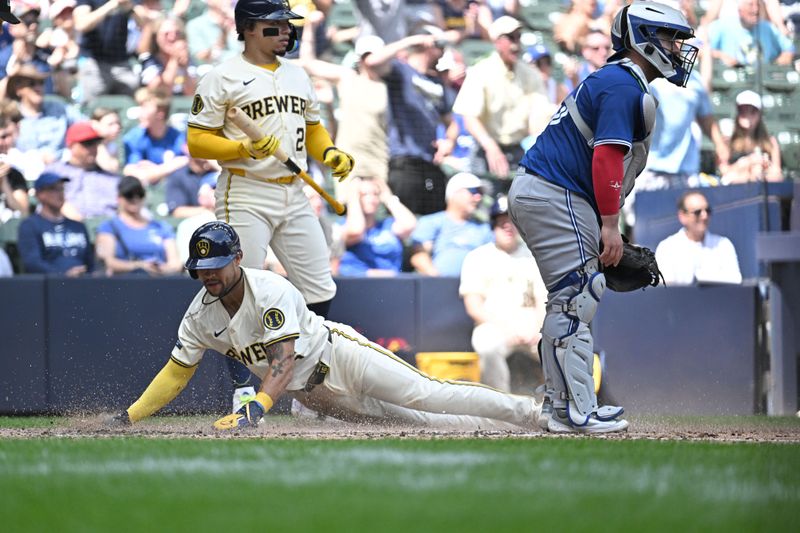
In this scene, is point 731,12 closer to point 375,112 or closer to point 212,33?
point 375,112

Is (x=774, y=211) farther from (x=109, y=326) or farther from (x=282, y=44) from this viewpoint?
(x=109, y=326)

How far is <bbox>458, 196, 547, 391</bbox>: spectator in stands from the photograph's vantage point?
8430mm

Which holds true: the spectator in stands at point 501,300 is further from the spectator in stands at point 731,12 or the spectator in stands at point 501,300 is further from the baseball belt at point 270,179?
the spectator in stands at point 731,12

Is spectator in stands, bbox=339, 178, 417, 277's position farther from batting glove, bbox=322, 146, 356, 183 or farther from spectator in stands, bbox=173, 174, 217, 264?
batting glove, bbox=322, 146, 356, 183

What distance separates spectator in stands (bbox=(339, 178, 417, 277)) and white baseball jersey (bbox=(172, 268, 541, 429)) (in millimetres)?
2881

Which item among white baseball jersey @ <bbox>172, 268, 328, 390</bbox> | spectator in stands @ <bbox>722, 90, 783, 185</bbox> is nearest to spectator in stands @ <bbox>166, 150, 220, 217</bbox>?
white baseball jersey @ <bbox>172, 268, 328, 390</bbox>

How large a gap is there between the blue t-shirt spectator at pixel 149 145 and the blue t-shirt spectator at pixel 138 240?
659 millimetres

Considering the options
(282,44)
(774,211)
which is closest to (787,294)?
(774,211)

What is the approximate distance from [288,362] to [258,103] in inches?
60.1

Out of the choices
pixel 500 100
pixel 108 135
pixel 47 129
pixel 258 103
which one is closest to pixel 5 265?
pixel 47 129

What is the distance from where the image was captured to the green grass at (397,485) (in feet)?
10.6

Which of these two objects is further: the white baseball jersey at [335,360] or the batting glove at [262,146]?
the batting glove at [262,146]

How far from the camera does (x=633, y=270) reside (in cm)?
586

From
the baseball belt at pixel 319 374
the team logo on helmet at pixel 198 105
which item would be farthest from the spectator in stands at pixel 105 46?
the baseball belt at pixel 319 374
